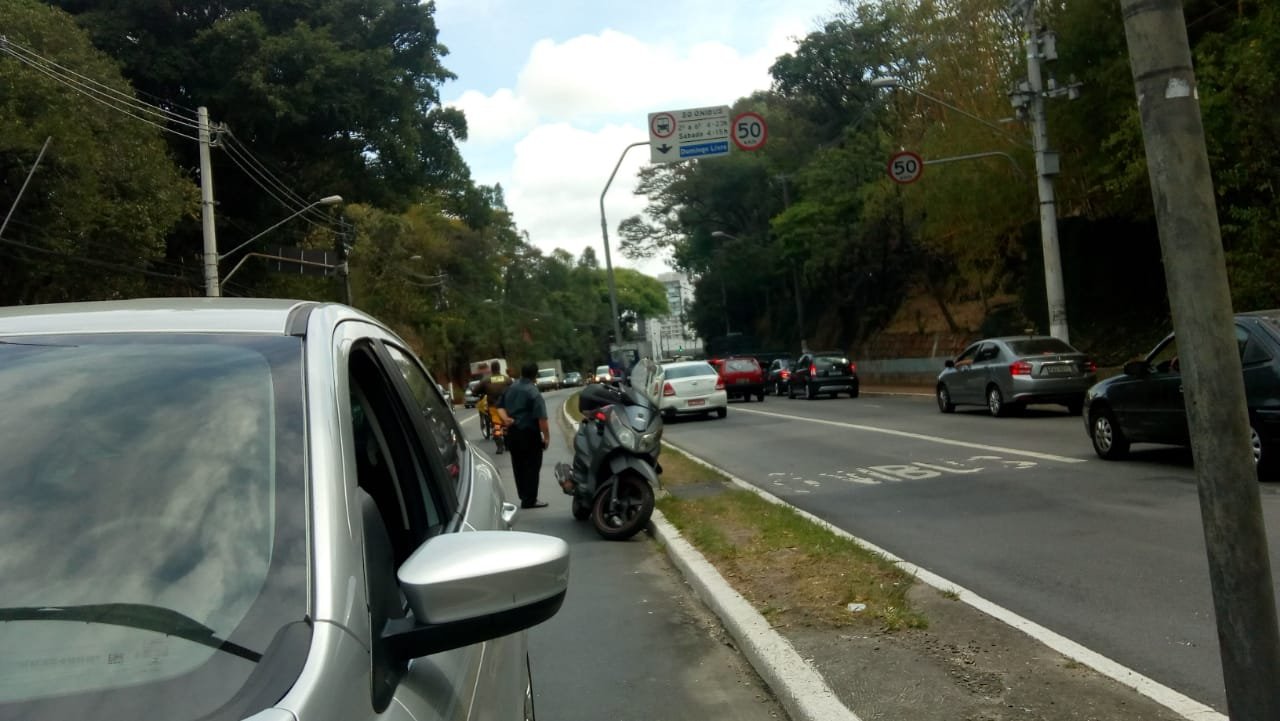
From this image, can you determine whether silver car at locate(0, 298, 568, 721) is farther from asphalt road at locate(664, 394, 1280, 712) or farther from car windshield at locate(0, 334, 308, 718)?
asphalt road at locate(664, 394, 1280, 712)

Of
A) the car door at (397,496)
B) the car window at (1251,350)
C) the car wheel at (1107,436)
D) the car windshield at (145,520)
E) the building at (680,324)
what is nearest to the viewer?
the car windshield at (145,520)

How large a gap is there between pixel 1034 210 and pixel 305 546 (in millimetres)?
29708

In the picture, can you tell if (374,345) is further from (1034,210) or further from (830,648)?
(1034,210)

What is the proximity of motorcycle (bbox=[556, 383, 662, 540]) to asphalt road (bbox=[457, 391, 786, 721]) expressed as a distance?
93 centimetres

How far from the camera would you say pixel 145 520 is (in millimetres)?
1896

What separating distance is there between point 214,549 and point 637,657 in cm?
428

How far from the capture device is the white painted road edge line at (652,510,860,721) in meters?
4.54

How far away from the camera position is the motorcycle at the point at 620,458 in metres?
9.59

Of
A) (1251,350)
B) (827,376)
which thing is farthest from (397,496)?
(827,376)

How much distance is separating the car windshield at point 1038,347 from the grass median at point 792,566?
10461mm

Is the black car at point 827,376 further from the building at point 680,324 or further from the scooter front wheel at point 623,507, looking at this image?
the building at point 680,324

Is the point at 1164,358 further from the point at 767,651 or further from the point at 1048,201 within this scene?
the point at 1048,201

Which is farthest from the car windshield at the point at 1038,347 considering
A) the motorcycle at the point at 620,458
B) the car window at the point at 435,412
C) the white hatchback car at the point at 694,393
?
the car window at the point at 435,412

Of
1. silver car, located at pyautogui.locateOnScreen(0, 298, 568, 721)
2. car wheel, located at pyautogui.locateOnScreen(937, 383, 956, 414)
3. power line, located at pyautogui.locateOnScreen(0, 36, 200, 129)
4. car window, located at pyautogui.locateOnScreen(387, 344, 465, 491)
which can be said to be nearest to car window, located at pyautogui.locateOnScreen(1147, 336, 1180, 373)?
car window, located at pyautogui.locateOnScreen(387, 344, 465, 491)
